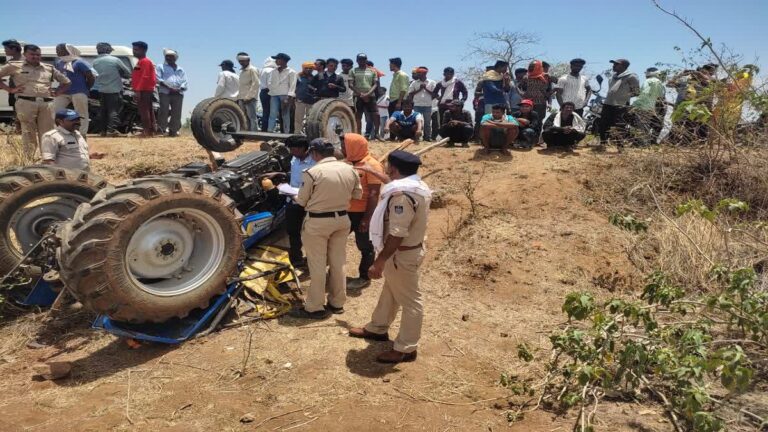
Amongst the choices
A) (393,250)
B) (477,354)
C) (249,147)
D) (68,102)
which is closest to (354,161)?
(393,250)

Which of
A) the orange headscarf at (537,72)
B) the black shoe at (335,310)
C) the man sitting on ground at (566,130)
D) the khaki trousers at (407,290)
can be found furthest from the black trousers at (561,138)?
the khaki trousers at (407,290)

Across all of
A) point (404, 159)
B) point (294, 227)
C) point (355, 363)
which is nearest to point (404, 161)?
point (404, 159)

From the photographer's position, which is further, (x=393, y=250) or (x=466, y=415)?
(x=393, y=250)

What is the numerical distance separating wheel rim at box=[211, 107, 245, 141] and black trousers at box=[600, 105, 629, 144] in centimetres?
621

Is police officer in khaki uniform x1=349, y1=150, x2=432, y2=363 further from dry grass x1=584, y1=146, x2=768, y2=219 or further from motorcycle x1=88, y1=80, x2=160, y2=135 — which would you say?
motorcycle x1=88, y1=80, x2=160, y2=135

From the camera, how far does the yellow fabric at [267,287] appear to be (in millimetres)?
4949

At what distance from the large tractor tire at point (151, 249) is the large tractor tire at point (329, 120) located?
2577 millimetres

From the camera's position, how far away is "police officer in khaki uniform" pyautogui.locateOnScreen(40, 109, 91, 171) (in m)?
5.82

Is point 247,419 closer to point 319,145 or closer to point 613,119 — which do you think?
point 319,145

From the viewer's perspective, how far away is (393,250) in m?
3.89

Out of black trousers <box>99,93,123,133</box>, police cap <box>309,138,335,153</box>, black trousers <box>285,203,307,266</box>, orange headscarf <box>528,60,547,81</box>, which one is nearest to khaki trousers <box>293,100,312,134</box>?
black trousers <box>99,93,123,133</box>

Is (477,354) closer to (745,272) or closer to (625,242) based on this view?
(745,272)

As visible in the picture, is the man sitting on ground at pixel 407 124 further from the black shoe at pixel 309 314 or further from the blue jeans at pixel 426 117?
the black shoe at pixel 309 314

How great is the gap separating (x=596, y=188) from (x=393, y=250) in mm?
5168
